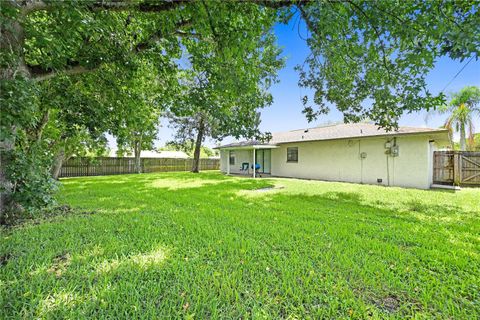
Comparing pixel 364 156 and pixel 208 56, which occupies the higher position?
pixel 208 56

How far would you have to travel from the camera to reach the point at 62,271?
7.95 feet

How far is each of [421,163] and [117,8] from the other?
1232cm

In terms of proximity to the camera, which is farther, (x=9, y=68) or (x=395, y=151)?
(x=395, y=151)

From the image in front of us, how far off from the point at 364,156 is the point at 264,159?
7.32 m

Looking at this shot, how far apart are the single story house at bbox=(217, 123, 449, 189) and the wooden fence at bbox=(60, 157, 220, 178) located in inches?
443

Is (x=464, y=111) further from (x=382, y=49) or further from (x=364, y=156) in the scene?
(x=382, y=49)

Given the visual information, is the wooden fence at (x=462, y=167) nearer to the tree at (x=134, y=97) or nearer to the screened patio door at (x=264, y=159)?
the screened patio door at (x=264, y=159)

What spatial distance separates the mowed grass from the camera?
190 centimetres

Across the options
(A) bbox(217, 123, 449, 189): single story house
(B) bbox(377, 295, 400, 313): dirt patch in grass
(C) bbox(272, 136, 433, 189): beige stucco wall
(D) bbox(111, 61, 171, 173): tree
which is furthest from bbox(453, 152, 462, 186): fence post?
(D) bbox(111, 61, 171, 173): tree

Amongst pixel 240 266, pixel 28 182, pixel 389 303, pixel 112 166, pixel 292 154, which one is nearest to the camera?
pixel 389 303

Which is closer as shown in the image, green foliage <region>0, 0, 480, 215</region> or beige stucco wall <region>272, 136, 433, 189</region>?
green foliage <region>0, 0, 480, 215</region>

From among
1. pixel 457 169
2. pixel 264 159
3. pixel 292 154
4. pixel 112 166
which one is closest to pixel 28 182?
pixel 292 154

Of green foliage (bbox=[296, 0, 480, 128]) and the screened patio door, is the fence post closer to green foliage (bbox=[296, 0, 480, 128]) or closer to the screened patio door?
green foliage (bbox=[296, 0, 480, 128])

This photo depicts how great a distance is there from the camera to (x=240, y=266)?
8.50 feet
